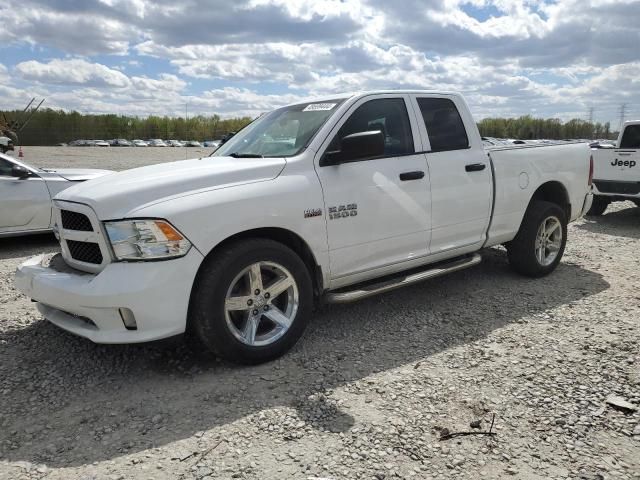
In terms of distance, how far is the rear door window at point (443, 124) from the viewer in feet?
16.1

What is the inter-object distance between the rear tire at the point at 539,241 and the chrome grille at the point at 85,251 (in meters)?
4.26

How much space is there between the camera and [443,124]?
504 cm

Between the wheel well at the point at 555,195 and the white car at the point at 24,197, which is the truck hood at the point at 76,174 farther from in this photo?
the wheel well at the point at 555,195

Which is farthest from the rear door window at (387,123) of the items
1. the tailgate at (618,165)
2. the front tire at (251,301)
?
the tailgate at (618,165)

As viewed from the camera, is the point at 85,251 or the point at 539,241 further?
the point at 539,241

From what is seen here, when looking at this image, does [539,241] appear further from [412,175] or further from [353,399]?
[353,399]

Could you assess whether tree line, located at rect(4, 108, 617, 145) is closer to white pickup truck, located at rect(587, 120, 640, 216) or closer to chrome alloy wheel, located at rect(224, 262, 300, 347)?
white pickup truck, located at rect(587, 120, 640, 216)

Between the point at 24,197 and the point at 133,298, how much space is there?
208 inches

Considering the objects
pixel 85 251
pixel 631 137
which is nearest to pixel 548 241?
pixel 85 251

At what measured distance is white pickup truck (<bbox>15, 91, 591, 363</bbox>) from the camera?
11.1ft

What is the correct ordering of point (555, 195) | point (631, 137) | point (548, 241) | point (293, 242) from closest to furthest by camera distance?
point (293, 242)
point (548, 241)
point (555, 195)
point (631, 137)

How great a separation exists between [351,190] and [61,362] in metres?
2.52

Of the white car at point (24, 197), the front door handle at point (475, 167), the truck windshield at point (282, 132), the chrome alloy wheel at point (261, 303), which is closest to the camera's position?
the chrome alloy wheel at point (261, 303)

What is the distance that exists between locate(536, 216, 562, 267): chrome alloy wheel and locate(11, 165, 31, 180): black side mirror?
6.87 metres
